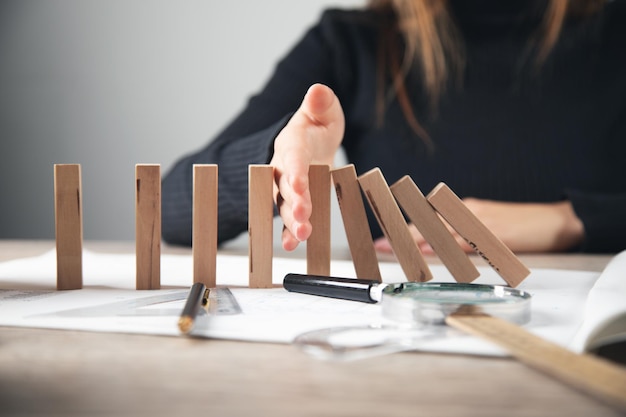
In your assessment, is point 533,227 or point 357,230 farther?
point 533,227

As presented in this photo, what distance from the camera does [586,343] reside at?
37 cm

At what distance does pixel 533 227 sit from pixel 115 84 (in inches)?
59.7

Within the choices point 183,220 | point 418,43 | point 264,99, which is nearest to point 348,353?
point 183,220

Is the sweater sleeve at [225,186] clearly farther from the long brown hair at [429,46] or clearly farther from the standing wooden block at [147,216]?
the long brown hair at [429,46]

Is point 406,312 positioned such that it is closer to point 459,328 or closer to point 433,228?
point 459,328

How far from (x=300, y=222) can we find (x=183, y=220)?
0.48 m

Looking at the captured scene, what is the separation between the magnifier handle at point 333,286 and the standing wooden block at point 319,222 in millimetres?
78

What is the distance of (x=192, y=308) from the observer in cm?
42

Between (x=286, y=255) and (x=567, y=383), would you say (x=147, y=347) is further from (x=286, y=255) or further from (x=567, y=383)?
(x=286, y=255)

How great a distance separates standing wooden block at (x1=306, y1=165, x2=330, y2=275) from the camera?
0.63 m

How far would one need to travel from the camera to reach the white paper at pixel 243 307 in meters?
0.41

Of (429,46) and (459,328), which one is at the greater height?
(429,46)

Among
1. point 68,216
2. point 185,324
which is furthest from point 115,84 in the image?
point 185,324

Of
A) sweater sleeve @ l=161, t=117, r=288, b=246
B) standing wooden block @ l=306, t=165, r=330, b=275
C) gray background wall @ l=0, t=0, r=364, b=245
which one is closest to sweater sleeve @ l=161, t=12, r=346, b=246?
sweater sleeve @ l=161, t=117, r=288, b=246
